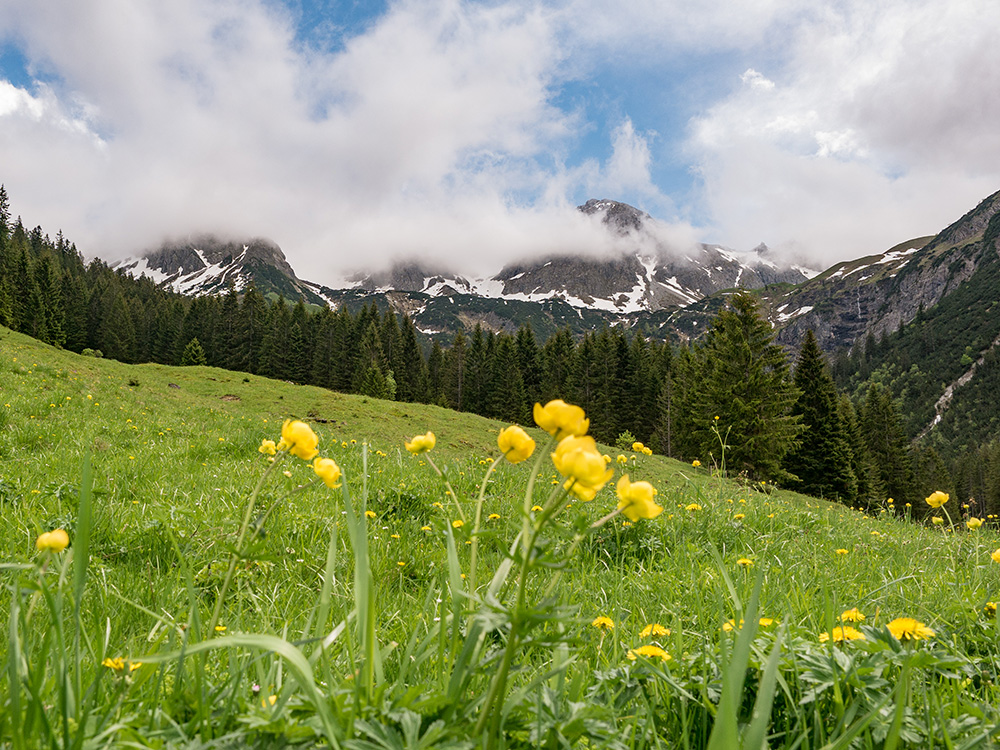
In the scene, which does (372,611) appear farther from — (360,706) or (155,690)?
(155,690)

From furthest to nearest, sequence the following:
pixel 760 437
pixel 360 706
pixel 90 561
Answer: pixel 760 437
pixel 90 561
pixel 360 706

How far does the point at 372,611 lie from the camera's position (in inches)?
40.1

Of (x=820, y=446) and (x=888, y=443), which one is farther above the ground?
(x=820, y=446)

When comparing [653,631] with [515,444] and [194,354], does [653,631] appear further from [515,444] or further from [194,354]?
[194,354]

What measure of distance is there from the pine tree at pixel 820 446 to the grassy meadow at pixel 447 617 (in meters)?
28.5

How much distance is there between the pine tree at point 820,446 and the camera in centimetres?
3106

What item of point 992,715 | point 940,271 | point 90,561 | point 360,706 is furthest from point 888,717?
point 940,271

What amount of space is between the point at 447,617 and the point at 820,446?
37.0m


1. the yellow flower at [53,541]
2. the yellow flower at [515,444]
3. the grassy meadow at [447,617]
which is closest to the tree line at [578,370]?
the grassy meadow at [447,617]

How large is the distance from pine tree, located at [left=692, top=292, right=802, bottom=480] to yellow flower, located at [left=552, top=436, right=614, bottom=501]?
84.9ft

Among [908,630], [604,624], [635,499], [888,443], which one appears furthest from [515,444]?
[888,443]

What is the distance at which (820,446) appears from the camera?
32.0 m

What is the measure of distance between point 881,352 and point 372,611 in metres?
188

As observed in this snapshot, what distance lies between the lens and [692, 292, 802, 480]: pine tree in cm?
2575
